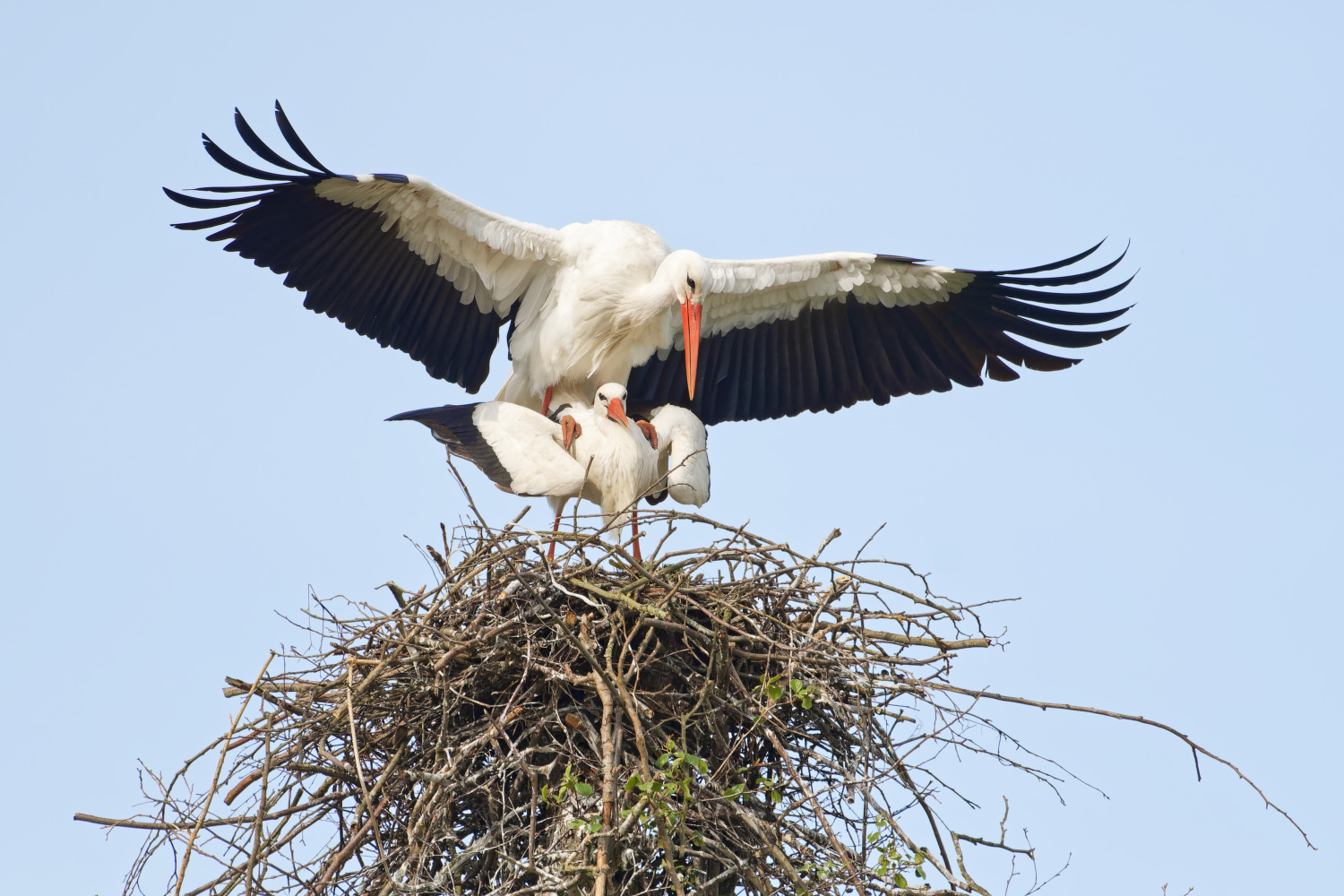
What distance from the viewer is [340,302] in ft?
24.7

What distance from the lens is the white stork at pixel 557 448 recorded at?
6594 mm

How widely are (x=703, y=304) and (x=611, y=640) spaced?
316cm

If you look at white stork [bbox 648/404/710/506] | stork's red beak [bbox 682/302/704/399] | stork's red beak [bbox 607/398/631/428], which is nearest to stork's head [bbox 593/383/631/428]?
stork's red beak [bbox 607/398/631/428]

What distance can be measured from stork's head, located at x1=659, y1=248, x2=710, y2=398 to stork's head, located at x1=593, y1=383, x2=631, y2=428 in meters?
0.36

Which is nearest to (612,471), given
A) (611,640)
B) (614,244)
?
(614,244)

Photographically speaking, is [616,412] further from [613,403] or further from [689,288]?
[689,288]

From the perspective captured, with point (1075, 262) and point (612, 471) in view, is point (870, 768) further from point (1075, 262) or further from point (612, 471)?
point (1075, 262)

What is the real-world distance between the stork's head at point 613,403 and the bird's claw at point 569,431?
0.54 feet

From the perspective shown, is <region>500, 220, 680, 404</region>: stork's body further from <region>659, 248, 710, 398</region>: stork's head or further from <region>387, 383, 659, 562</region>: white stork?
<region>387, 383, 659, 562</region>: white stork

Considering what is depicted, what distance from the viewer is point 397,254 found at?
750cm

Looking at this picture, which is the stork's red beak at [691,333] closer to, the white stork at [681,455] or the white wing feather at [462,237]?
the white stork at [681,455]

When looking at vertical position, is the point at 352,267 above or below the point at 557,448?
above

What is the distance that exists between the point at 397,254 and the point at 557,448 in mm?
1520

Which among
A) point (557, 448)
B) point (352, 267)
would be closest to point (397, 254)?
point (352, 267)
